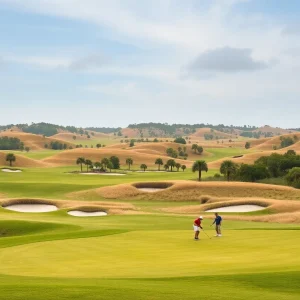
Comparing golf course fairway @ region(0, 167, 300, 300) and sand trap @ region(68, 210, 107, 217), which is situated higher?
golf course fairway @ region(0, 167, 300, 300)

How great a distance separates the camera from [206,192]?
269 ft

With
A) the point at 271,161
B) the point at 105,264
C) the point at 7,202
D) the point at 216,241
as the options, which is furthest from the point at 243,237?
the point at 271,161

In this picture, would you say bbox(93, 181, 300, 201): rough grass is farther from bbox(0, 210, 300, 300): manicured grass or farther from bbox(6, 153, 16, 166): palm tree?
bbox(6, 153, 16, 166): palm tree

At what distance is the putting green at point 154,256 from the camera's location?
22.8 meters

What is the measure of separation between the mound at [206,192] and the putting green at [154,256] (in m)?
42.9

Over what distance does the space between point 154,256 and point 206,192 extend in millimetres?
54912

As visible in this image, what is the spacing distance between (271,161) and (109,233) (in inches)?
3544

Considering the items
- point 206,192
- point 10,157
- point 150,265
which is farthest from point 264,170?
point 10,157

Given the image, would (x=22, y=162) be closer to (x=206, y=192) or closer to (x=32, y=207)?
(x=206, y=192)

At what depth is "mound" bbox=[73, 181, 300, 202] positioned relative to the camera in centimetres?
7976

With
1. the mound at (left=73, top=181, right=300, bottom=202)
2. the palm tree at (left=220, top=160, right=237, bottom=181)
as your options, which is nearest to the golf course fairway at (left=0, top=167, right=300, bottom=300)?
the mound at (left=73, top=181, right=300, bottom=202)

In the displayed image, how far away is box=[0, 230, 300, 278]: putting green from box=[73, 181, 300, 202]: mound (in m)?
42.9

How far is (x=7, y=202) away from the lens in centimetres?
7175

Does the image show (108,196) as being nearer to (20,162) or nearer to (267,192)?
(267,192)
